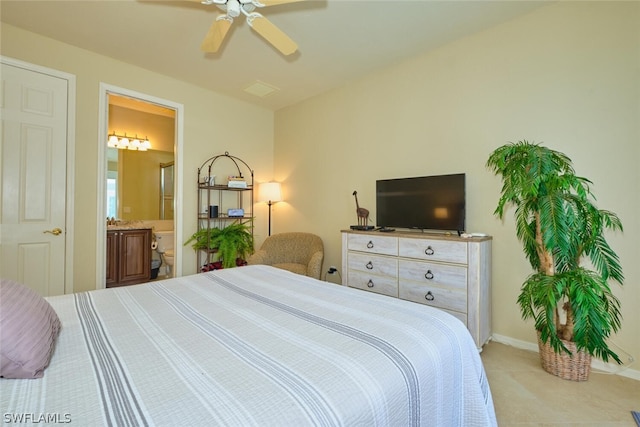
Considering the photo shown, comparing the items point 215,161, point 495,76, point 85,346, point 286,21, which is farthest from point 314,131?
point 85,346

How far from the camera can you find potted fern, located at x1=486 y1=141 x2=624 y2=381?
171 cm

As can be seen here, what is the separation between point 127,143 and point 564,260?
5.74 m

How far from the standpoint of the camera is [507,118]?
243cm

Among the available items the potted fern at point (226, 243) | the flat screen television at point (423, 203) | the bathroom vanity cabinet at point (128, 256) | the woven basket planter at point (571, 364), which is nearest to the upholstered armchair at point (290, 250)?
the potted fern at point (226, 243)

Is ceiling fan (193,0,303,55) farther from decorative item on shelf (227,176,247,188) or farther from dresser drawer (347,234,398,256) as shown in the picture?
decorative item on shelf (227,176,247,188)

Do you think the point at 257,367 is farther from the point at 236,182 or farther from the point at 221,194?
the point at 221,194

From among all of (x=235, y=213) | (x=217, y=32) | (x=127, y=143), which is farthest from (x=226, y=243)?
(x=127, y=143)

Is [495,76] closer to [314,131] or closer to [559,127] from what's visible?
[559,127]

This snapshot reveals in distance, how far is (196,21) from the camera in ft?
7.93

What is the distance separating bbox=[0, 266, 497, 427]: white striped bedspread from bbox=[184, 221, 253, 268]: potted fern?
6.84 feet

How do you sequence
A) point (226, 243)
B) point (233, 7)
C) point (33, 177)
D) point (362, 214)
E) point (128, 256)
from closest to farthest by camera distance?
point (233, 7)
point (33, 177)
point (362, 214)
point (226, 243)
point (128, 256)

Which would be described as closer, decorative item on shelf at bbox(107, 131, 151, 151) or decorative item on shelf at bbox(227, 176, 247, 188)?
decorative item on shelf at bbox(227, 176, 247, 188)

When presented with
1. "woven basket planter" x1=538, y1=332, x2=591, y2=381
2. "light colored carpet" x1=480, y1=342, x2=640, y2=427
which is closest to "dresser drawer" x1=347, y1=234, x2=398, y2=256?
"light colored carpet" x1=480, y1=342, x2=640, y2=427

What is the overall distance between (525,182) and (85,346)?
238 centimetres
